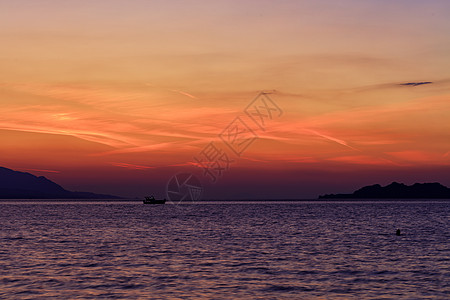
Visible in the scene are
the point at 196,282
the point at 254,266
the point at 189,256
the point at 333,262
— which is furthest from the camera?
the point at 189,256

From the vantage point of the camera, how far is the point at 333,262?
177 ft

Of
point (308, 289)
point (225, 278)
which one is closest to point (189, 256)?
point (225, 278)

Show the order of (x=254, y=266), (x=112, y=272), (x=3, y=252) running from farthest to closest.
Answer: (x=3, y=252) < (x=254, y=266) < (x=112, y=272)

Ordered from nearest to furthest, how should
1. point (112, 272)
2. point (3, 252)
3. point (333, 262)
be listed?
1. point (112, 272)
2. point (333, 262)
3. point (3, 252)

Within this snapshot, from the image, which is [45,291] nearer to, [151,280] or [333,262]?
[151,280]

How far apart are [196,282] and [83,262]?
16.6 meters

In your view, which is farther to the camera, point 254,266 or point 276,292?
point 254,266

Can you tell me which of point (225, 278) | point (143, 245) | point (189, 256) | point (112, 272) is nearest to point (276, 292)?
point (225, 278)

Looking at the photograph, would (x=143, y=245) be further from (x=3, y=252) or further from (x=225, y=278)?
(x=225, y=278)

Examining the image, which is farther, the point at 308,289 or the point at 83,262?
the point at 83,262

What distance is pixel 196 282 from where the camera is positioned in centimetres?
4216

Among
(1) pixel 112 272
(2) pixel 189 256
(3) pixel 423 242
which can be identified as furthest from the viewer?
(3) pixel 423 242

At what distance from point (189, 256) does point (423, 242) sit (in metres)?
39.9

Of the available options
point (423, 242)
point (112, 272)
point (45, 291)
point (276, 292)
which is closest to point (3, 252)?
point (112, 272)
